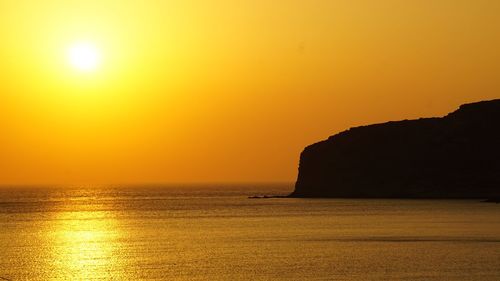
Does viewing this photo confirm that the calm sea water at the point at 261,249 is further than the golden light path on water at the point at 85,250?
No

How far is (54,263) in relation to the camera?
8062 centimetres

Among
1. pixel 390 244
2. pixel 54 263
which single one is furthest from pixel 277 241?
pixel 54 263

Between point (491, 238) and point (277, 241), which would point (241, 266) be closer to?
point (277, 241)

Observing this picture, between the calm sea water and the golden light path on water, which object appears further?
the golden light path on water

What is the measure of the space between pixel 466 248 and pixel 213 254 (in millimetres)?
22160

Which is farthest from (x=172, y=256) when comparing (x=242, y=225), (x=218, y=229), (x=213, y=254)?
(x=242, y=225)

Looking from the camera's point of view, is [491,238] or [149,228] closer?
[491,238]

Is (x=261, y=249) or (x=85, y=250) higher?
(x=261, y=249)

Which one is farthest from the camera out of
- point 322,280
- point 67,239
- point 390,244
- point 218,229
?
point 218,229

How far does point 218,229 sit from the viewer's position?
12344cm

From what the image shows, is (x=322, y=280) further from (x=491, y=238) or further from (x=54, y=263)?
(x=491, y=238)

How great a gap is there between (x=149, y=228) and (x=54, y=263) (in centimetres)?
4885

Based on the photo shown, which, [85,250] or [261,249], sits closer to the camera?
[261,249]

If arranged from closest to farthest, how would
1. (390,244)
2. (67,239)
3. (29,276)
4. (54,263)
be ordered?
1. (29,276)
2. (54,263)
3. (390,244)
4. (67,239)
